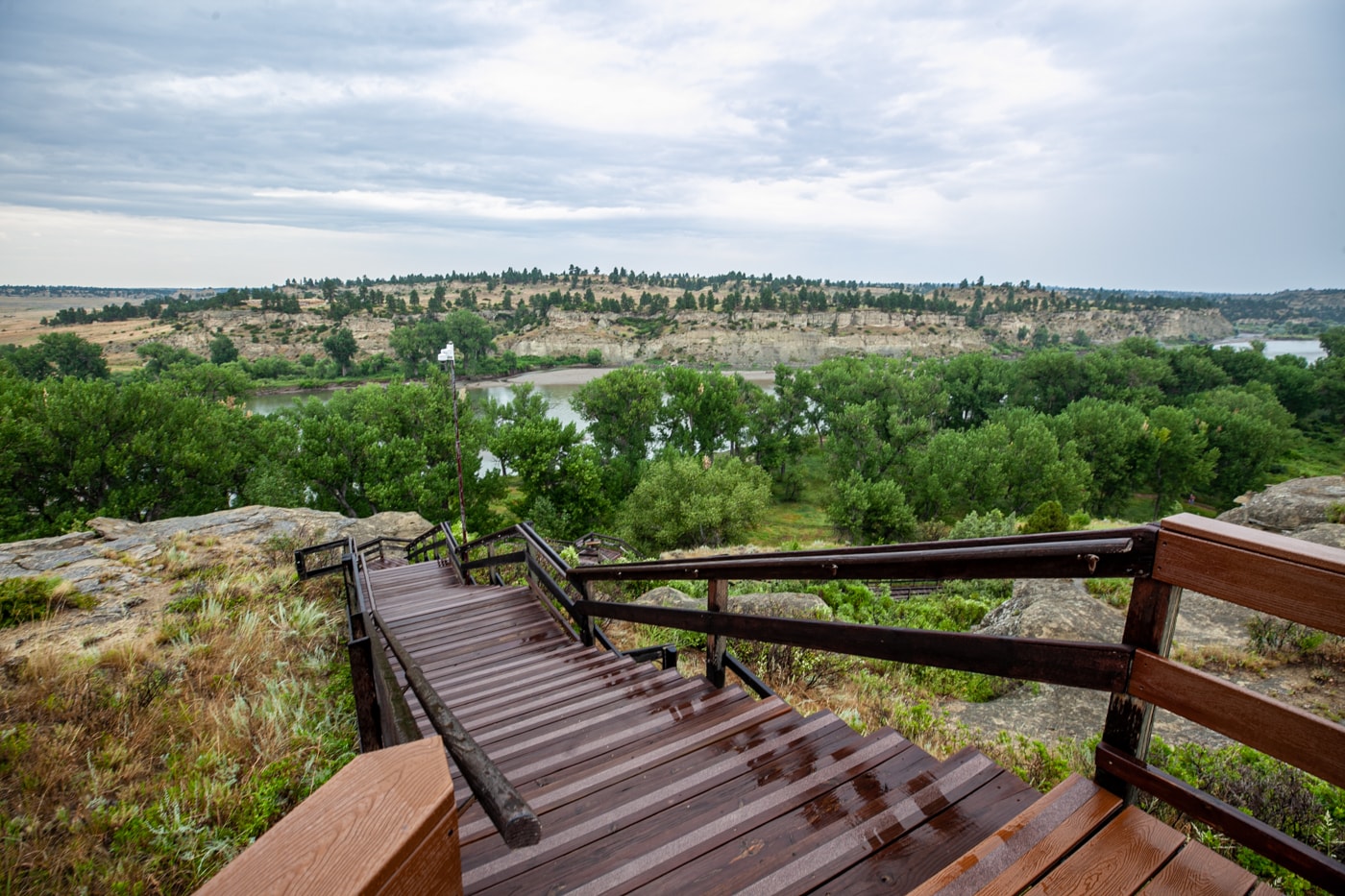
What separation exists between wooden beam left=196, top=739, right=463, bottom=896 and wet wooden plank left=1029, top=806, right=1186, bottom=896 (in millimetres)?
1434

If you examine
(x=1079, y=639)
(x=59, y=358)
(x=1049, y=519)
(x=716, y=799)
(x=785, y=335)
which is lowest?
(x=1049, y=519)

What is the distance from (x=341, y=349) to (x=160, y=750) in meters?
85.7

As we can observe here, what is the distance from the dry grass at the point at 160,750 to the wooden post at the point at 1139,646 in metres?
3.87

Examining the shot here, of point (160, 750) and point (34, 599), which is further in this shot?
point (34, 599)

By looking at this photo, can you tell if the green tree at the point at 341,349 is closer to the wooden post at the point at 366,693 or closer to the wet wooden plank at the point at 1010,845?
the wooden post at the point at 366,693

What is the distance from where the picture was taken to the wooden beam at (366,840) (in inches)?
31.2

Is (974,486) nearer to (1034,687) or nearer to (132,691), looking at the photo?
(1034,687)

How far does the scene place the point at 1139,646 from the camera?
1555 millimetres

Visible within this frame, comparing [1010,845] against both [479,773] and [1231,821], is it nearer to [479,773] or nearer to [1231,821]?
[1231,821]

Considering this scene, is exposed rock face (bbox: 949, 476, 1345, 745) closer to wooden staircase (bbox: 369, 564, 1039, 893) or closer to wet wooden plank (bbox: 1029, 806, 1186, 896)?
wooden staircase (bbox: 369, 564, 1039, 893)

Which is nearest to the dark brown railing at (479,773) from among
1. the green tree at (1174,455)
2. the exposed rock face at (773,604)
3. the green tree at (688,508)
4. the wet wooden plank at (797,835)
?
the wet wooden plank at (797,835)

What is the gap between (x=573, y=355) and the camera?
329 feet

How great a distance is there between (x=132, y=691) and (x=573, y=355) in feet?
322

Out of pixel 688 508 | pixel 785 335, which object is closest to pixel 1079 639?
pixel 688 508
